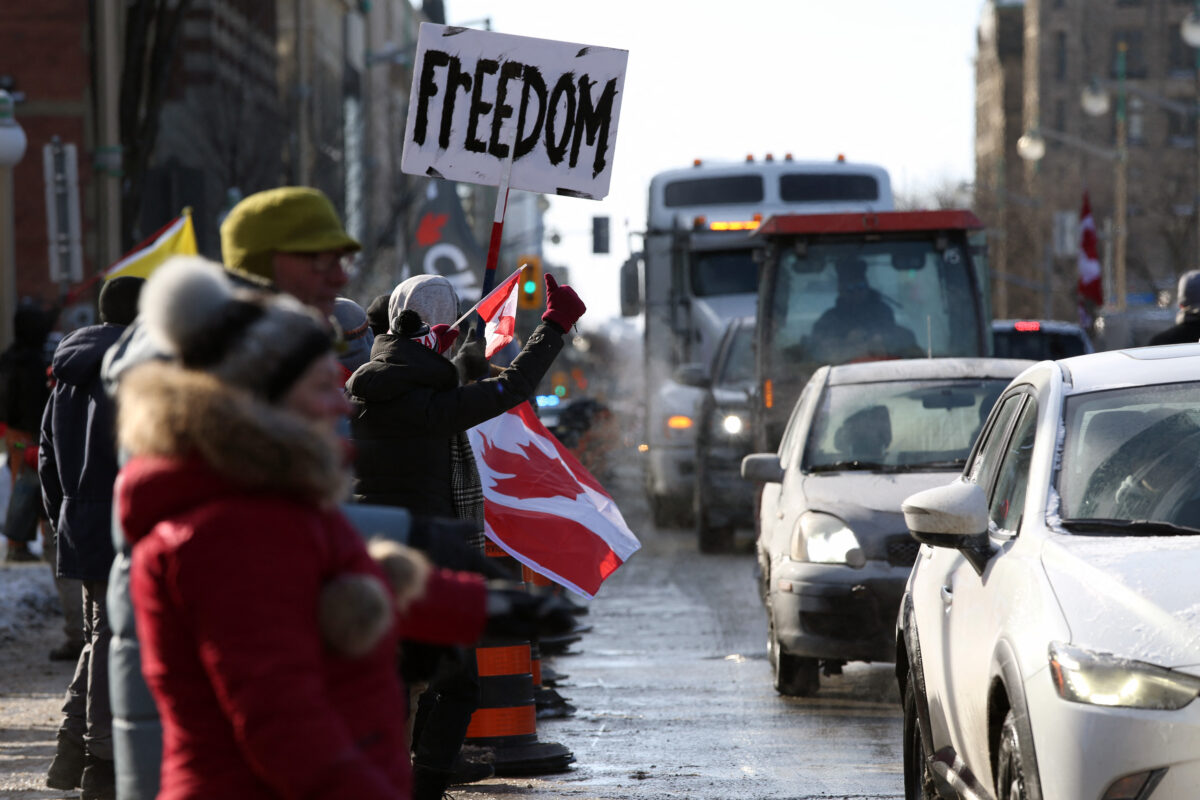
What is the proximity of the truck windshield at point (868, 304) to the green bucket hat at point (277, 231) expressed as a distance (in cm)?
1197

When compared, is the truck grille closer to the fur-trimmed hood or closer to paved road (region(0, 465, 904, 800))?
paved road (region(0, 465, 904, 800))

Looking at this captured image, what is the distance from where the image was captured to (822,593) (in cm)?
934

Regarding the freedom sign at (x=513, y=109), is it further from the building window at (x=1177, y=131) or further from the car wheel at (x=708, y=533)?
the building window at (x=1177, y=131)

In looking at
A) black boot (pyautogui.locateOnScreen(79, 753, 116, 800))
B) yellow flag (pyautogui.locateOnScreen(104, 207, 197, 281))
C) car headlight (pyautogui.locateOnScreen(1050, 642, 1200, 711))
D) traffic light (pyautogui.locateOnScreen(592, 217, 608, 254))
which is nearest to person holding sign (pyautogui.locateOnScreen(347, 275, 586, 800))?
black boot (pyautogui.locateOnScreen(79, 753, 116, 800))

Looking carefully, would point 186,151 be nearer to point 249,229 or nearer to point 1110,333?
point 1110,333

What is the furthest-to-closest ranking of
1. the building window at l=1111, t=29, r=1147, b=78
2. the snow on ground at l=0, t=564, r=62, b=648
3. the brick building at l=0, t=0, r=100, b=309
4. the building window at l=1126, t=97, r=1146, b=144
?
the building window at l=1111, t=29, r=1147, b=78, the building window at l=1126, t=97, r=1146, b=144, the brick building at l=0, t=0, r=100, b=309, the snow on ground at l=0, t=564, r=62, b=648

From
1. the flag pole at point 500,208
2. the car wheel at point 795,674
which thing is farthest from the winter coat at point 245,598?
the car wheel at point 795,674

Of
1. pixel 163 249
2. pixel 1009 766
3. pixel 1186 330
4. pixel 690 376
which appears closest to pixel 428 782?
pixel 1009 766

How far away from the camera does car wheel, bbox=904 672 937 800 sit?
21.1ft

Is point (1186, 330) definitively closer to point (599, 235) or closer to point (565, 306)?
point (565, 306)

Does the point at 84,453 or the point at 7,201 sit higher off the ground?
the point at 7,201

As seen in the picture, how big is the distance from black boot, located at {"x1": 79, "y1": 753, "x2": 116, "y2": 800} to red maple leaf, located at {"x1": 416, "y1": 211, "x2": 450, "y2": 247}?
63.9 feet

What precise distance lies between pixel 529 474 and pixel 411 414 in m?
2.14

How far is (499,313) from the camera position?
8.41m
